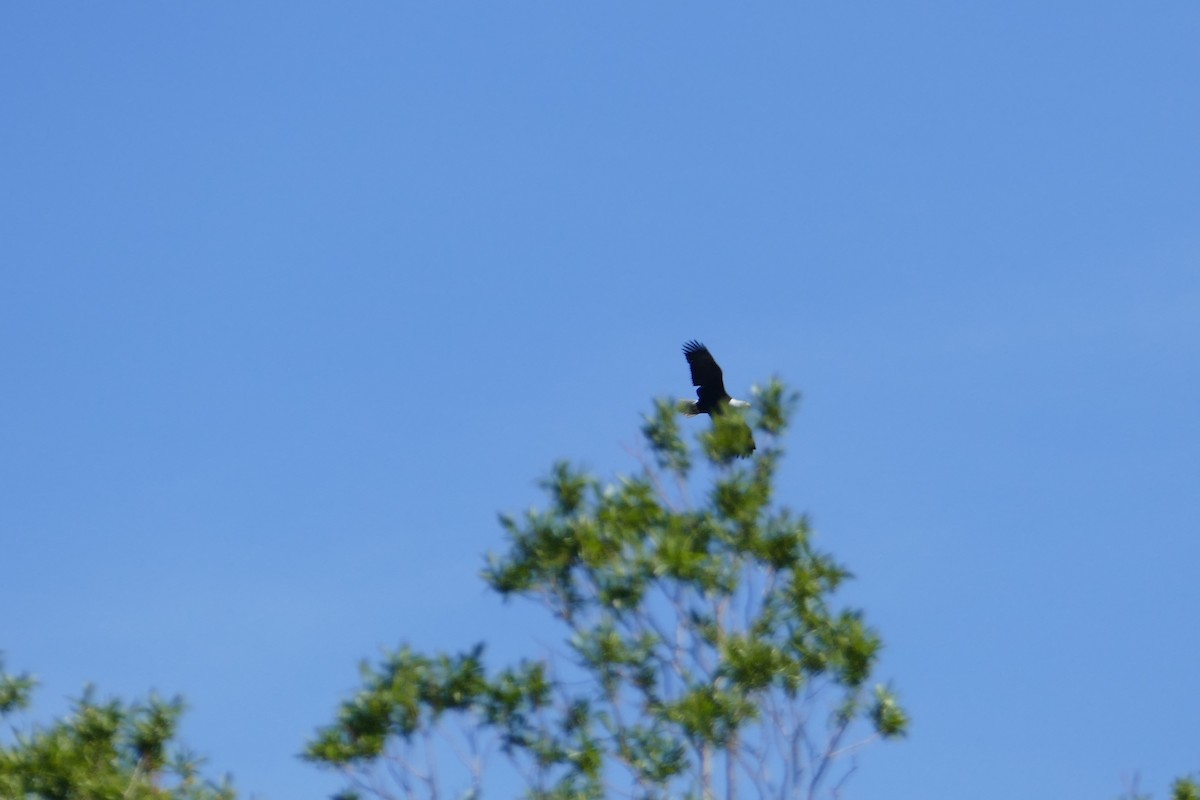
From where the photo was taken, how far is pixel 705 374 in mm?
17797

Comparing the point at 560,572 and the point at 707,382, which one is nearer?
the point at 560,572

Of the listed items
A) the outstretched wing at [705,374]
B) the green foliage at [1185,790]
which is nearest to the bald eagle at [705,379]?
the outstretched wing at [705,374]

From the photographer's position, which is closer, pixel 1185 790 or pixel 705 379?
pixel 1185 790

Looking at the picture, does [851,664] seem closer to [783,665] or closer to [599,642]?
[783,665]

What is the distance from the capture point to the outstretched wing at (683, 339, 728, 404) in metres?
17.8

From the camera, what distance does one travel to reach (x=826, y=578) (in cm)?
1255

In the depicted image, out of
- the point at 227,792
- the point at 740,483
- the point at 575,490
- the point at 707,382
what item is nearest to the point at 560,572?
the point at 575,490

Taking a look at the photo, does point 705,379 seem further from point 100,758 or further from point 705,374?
point 100,758

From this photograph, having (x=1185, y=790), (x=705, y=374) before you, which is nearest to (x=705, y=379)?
(x=705, y=374)

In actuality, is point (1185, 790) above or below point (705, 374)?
below

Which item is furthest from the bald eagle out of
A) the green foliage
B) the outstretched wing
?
the green foliage

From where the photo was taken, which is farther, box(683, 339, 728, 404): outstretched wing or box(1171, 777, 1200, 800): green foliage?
box(683, 339, 728, 404): outstretched wing

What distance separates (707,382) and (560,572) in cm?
541

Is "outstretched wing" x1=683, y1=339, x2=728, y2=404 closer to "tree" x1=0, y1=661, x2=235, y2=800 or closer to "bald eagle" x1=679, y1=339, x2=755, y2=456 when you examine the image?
"bald eagle" x1=679, y1=339, x2=755, y2=456
